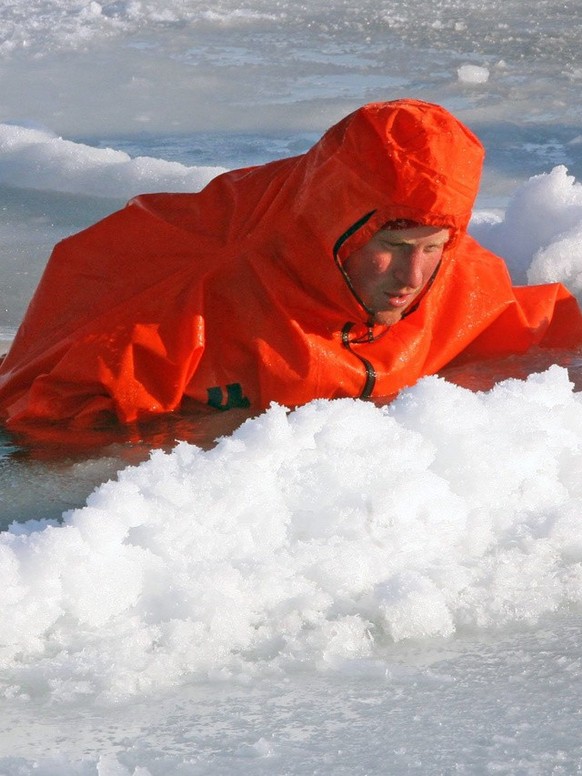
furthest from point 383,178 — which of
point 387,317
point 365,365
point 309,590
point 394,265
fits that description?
point 309,590

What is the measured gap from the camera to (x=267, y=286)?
8.70ft

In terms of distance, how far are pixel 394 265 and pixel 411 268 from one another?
1.6 inches

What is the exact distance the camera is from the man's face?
8.15 ft

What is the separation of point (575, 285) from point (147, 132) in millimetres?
2884

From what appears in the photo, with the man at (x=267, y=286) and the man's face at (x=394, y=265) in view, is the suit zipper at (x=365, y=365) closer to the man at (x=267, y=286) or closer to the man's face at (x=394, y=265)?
the man at (x=267, y=286)

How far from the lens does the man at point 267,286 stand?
8.05ft

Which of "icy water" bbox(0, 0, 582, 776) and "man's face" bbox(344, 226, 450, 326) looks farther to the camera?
"man's face" bbox(344, 226, 450, 326)

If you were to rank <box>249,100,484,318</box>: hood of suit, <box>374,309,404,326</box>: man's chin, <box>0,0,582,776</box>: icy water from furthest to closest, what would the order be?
<box>374,309,404,326</box>: man's chin, <box>249,100,484,318</box>: hood of suit, <box>0,0,582,776</box>: icy water

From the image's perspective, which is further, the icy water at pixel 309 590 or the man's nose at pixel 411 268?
the man's nose at pixel 411 268

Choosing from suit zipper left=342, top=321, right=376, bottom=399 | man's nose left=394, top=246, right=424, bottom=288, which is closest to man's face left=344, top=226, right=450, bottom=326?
man's nose left=394, top=246, right=424, bottom=288

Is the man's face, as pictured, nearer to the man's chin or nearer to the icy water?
the man's chin

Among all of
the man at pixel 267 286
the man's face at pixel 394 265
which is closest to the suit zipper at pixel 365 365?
the man at pixel 267 286

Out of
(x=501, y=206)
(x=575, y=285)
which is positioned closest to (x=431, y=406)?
(x=575, y=285)

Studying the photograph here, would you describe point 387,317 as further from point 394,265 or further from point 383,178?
point 383,178
